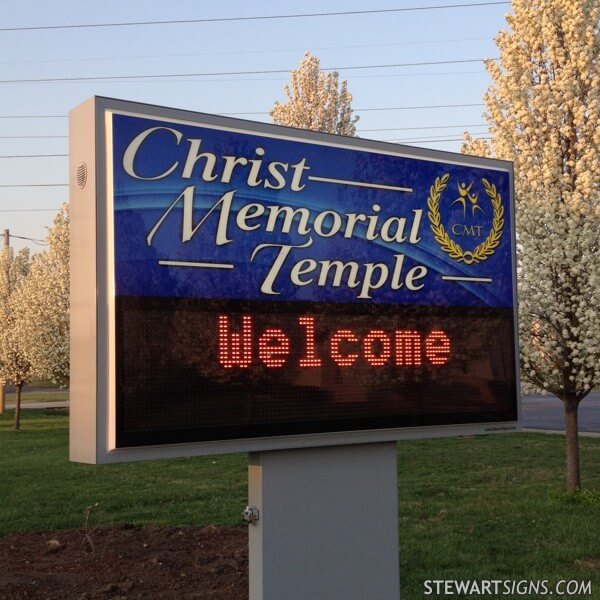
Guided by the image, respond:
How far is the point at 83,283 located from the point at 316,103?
23.0m

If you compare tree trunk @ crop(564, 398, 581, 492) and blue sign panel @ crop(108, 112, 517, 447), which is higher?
blue sign panel @ crop(108, 112, 517, 447)

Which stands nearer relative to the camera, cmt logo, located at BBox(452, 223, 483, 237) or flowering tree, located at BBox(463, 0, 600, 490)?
cmt logo, located at BBox(452, 223, 483, 237)

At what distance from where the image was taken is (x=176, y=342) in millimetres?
6348

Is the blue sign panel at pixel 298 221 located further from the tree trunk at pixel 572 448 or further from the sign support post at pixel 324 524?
the tree trunk at pixel 572 448

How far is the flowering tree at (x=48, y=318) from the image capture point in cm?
2952

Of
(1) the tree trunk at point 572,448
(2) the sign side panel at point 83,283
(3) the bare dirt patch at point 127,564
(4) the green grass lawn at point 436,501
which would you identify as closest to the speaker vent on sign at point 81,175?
(2) the sign side panel at point 83,283

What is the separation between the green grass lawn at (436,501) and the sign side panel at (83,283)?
403cm

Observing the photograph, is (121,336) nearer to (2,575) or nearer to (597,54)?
(2,575)

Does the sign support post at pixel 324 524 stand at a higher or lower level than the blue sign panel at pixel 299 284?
lower

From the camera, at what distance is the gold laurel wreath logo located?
25.9 feet

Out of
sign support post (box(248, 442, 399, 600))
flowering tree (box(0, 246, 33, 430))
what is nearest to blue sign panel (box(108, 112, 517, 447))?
sign support post (box(248, 442, 399, 600))

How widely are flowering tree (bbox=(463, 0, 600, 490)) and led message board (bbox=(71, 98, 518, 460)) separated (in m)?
4.66

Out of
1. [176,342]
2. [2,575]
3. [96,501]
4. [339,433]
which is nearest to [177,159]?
[176,342]

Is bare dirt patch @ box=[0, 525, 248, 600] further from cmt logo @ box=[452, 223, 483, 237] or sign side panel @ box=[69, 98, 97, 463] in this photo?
cmt logo @ box=[452, 223, 483, 237]
